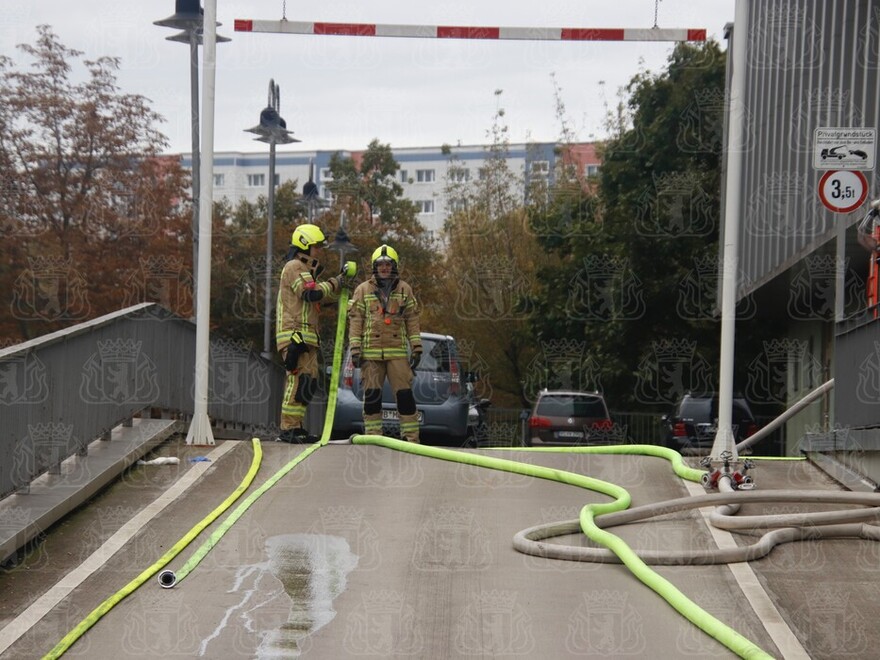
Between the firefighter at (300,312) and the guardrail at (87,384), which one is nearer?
the guardrail at (87,384)

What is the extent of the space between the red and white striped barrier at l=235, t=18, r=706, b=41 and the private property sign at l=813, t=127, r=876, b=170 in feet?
6.29

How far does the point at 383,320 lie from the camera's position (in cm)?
1308

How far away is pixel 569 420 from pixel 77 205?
10.4 metres

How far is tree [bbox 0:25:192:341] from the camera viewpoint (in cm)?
A: 2273

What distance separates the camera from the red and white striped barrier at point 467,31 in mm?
12711

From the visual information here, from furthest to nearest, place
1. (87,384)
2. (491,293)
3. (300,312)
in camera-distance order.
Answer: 1. (491,293)
2. (300,312)
3. (87,384)

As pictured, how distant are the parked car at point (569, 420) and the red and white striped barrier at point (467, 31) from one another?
13571 mm

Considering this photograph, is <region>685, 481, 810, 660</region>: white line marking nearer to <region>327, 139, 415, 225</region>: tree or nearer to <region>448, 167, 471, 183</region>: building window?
<region>327, 139, 415, 225</region>: tree

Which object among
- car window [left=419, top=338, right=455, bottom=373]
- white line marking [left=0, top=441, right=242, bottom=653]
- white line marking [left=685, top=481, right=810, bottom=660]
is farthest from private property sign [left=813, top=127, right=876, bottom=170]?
car window [left=419, top=338, right=455, bottom=373]

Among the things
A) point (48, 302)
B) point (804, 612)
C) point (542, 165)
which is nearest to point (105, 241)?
point (48, 302)

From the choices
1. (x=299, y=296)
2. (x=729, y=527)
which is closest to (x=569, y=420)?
(x=299, y=296)

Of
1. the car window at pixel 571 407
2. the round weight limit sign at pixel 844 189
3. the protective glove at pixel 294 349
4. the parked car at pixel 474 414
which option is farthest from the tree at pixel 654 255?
the protective glove at pixel 294 349

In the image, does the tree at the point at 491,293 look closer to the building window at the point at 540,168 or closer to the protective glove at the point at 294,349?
the building window at the point at 540,168

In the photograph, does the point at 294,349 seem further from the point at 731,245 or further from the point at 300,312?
the point at 731,245
